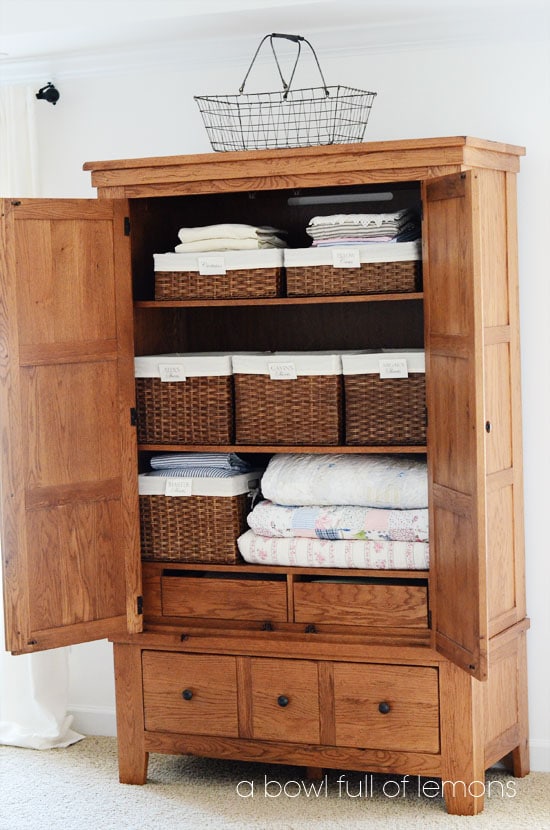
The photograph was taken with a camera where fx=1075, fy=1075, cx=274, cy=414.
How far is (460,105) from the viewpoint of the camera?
3.50m

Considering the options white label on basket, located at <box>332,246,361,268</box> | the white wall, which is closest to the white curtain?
the white wall

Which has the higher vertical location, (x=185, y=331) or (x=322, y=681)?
(x=185, y=331)

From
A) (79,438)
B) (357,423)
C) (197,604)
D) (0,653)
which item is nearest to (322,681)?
(197,604)

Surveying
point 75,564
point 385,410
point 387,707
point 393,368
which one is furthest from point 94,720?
point 393,368

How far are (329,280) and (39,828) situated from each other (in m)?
1.88

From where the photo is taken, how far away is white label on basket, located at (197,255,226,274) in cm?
335

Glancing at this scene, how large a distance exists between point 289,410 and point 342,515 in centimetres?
36

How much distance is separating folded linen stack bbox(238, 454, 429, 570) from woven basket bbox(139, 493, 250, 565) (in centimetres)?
5

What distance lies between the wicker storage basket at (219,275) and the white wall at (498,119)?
1.95 ft

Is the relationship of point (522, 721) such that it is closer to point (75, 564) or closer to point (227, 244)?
point (75, 564)

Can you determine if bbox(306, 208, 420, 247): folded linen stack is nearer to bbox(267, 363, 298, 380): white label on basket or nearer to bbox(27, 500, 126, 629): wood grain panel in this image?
bbox(267, 363, 298, 380): white label on basket

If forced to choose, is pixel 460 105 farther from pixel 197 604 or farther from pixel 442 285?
pixel 197 604

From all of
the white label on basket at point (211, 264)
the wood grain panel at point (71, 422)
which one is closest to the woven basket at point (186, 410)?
the wood grain panel at point (71, 422)

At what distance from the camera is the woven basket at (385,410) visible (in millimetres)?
3238
